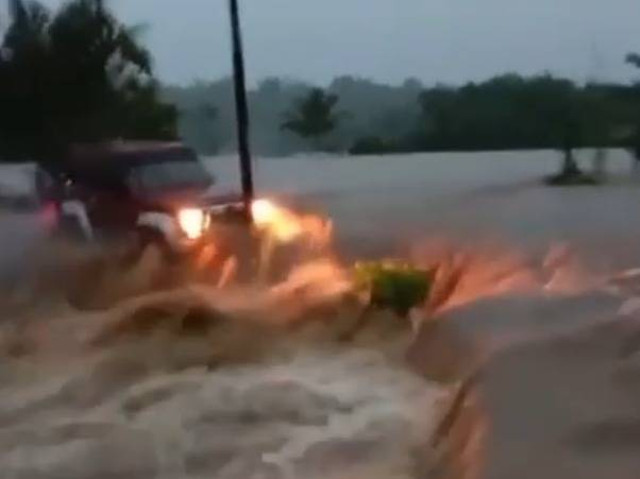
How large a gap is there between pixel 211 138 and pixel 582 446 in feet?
5.09

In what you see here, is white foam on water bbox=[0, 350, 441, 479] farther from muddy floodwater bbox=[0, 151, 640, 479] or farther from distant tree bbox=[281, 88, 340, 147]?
distant tree bbox=[281, 88, 340, 147]

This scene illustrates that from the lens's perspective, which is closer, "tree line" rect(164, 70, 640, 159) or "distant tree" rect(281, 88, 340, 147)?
"tree line" rect(164, 70, 640, 159)

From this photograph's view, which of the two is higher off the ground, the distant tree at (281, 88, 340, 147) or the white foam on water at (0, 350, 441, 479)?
the distant tree at (281, 88, 340, 147)

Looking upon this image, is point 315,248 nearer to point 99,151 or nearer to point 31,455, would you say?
point 99,151

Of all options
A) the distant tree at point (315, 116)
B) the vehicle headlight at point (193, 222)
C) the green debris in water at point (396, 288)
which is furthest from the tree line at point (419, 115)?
the green debris in water at point (396, 288)

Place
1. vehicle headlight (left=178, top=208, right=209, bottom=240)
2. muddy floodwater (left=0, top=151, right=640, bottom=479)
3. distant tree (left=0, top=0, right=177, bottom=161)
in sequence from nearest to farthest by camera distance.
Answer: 1. muddy floodwater (left=0, top=151, right=640, bottom=479)
2. vehicle headlight (left=178, top=208, right=209, bottom=240)
3. distant tree (left=0, top=0, right=177, bottom=161)

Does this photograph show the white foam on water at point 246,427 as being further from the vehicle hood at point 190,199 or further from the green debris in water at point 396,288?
the vehicle hood at point 190,199

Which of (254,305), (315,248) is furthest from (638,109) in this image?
(254,305)

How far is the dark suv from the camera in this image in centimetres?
262

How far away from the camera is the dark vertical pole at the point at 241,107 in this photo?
2656mm

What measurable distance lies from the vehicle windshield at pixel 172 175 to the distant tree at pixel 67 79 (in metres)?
0.07

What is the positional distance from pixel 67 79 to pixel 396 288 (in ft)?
2.66

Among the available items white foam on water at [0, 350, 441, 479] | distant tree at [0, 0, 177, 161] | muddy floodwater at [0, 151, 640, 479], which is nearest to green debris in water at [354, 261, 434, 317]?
muddy floodwater at [0, 151, 640, 479]

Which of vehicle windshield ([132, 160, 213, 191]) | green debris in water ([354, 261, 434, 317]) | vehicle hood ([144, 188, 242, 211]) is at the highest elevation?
vehicle windshield ([132, 160, 213, 191])
